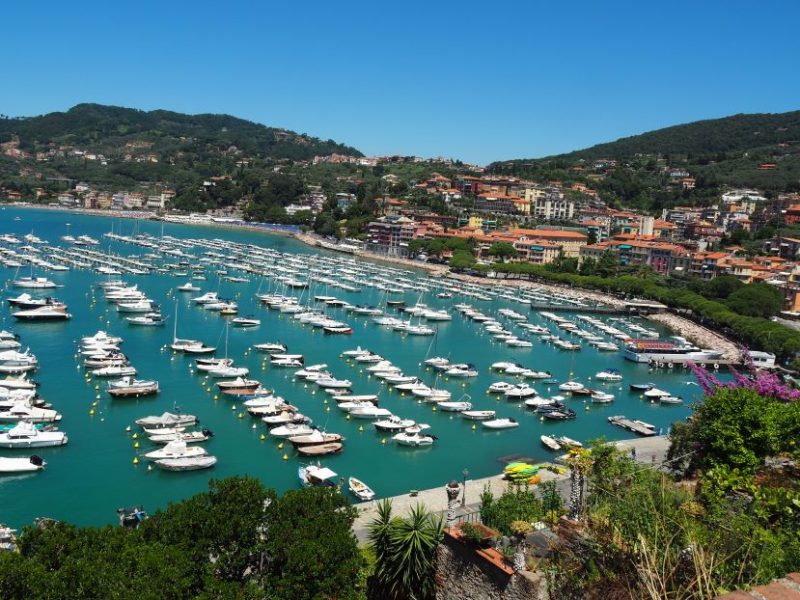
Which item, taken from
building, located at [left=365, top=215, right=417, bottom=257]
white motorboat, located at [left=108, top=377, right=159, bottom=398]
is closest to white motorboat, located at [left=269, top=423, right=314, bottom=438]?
white motorboat, located at [left=108, top=377, right=159, bottom=398]

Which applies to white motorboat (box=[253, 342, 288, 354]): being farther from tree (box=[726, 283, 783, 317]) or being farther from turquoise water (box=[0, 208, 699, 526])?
tree (box=[726, 283, 783, 317])

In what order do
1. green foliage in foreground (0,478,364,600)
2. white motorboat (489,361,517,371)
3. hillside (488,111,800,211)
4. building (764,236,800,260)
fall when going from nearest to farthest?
green foliage in foreground (0,478,364,600)
white motorboat (489,361,517,371)
building (764,236,800,260)
hillside (488,111,800,211)

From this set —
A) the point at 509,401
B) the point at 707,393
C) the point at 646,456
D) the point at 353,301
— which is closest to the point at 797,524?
the point at 707,393

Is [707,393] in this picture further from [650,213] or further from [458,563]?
[650,213]

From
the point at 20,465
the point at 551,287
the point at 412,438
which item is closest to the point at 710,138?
the point at 551,287

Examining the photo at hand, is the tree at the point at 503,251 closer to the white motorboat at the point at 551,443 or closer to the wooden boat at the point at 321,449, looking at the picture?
the white motorboat at the point at 551,443
